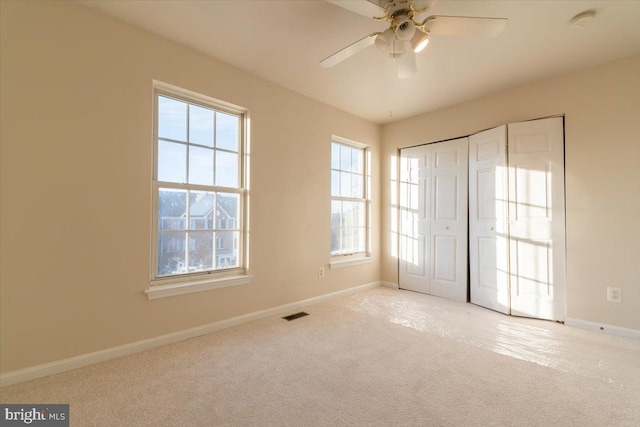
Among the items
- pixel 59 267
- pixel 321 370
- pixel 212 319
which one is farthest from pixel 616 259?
pixel 59 267

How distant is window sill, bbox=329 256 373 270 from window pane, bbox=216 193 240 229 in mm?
1521

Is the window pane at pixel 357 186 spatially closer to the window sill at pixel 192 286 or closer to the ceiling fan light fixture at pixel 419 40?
the window sill at pixel 192 286

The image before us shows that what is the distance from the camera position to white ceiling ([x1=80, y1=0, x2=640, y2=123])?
2154 mm

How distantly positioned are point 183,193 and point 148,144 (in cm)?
51

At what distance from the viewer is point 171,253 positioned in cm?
262

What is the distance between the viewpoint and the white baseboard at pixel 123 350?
190cm

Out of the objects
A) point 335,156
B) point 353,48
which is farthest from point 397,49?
point 335,156

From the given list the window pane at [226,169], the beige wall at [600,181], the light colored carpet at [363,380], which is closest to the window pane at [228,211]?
the window pane at [226,169]

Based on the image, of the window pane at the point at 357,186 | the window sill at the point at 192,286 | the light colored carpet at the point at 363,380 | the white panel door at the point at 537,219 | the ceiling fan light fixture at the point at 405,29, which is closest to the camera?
the light colored carpet at the point at 363,380

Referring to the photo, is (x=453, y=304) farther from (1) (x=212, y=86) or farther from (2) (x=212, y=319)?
(1) (x=212, y=86)

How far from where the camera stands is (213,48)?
268cm

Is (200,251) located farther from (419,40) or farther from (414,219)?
(414,219)

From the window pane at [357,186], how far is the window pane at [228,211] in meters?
2.00

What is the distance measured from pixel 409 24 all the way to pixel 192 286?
2.68 m
